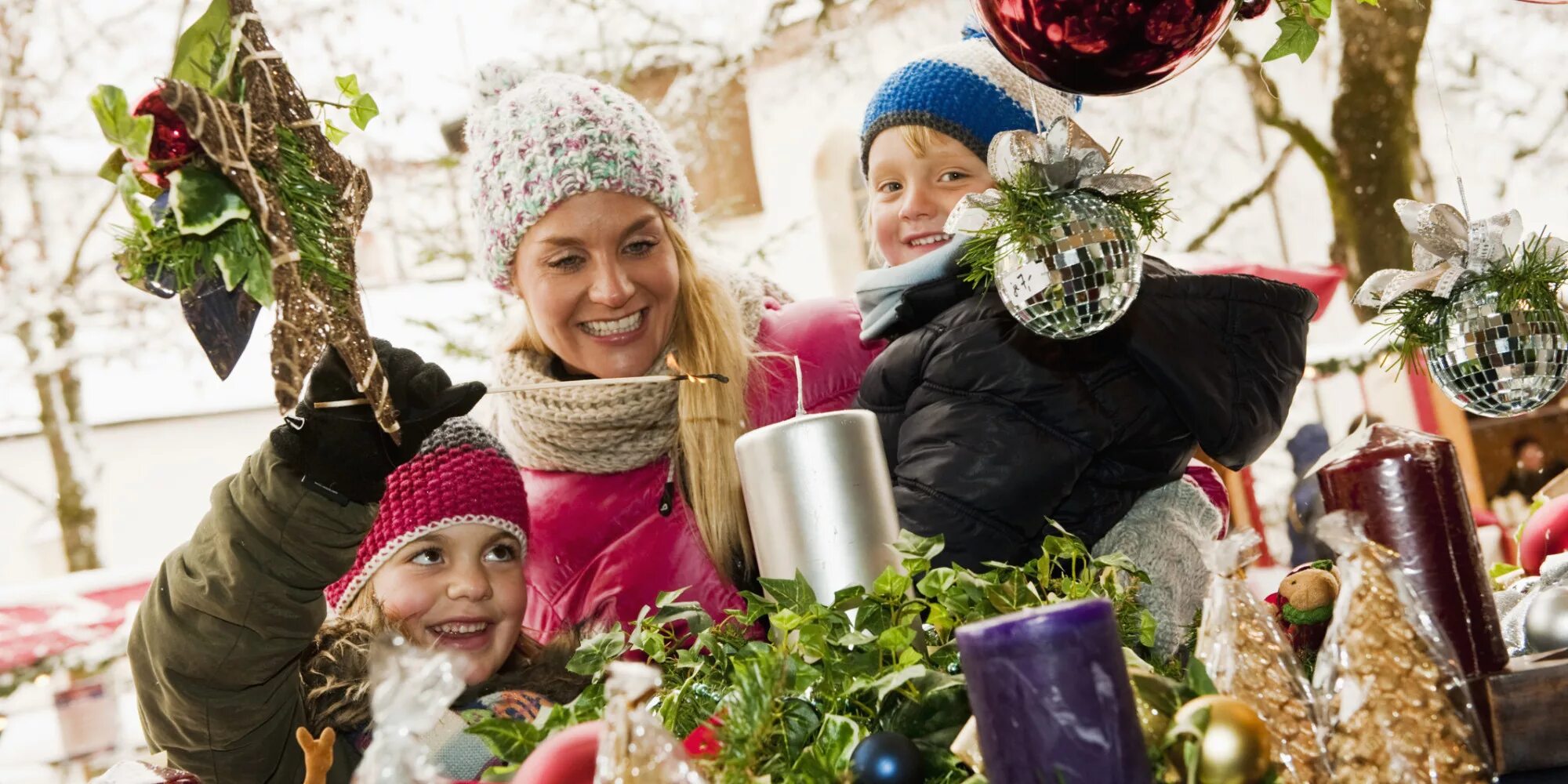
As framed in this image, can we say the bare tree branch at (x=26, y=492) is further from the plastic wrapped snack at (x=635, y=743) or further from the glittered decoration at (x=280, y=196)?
the plastic wrapped snack at (x=635, y=743)

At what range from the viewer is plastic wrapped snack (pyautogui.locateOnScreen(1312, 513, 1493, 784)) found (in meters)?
0.71

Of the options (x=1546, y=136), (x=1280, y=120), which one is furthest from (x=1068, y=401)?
(x=1546, y=136)

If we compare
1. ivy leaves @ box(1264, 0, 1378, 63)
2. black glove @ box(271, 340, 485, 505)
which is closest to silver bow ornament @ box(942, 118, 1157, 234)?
ivy leaves @ box(1264, 0, 1378, 63)

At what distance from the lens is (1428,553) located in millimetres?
864

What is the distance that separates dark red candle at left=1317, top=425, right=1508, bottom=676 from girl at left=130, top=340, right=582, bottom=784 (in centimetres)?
60

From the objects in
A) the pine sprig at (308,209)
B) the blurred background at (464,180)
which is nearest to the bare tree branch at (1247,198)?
the blurred background at (464,180)

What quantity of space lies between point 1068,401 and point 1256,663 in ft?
2.57

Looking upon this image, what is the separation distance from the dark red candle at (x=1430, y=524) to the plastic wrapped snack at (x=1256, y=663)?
0.13 meters

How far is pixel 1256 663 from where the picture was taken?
0.76m

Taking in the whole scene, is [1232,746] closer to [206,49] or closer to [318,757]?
[318,757]

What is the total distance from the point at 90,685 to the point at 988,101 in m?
4.79

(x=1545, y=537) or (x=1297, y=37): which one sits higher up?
(x=1297, y=37)

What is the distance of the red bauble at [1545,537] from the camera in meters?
1.42

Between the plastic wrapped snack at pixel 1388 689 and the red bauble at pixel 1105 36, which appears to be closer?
the plastic wrapped snack at pixel 1388 689
